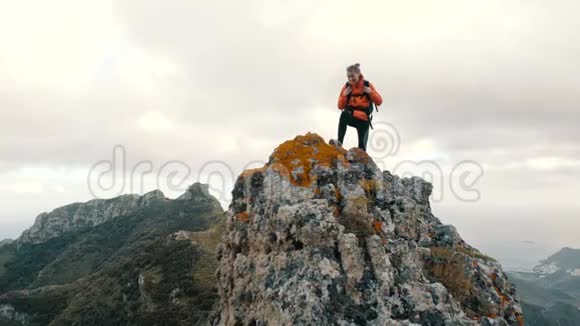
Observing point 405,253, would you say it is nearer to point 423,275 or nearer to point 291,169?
point 423,275

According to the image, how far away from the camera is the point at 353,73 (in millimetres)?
16359

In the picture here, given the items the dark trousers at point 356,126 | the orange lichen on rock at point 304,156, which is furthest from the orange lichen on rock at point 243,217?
the dark trousers at point 356,126

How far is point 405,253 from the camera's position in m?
12.0

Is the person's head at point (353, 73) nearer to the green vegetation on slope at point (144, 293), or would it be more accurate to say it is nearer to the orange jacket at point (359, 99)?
the orange jacket at point (359, 99)

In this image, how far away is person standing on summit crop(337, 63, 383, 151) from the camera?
16.7 m

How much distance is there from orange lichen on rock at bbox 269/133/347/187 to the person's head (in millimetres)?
3009

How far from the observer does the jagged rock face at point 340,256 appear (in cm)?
1036

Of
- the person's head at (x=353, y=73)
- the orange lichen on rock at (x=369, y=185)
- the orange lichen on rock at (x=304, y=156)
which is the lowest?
the orange lichen on rock at (x=369, y=185)

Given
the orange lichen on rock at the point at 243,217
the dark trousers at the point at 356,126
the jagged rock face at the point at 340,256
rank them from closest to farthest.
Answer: the jagged rock face at the point at 340,256, the orange lichen on rock at the point at 243,217, the dark trousers at the point at 356,126

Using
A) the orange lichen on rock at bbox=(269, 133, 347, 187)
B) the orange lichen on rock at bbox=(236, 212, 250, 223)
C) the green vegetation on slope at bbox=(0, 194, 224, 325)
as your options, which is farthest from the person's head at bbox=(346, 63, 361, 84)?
the green vegetation on slope at bbox=(0, 194, 224, 325)

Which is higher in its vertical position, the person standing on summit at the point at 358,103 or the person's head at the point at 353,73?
the person's head at the point at 353,73

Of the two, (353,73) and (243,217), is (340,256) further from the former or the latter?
(353,73)

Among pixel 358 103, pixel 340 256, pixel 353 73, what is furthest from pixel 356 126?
pixel 340 256

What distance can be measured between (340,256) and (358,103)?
8045mm
